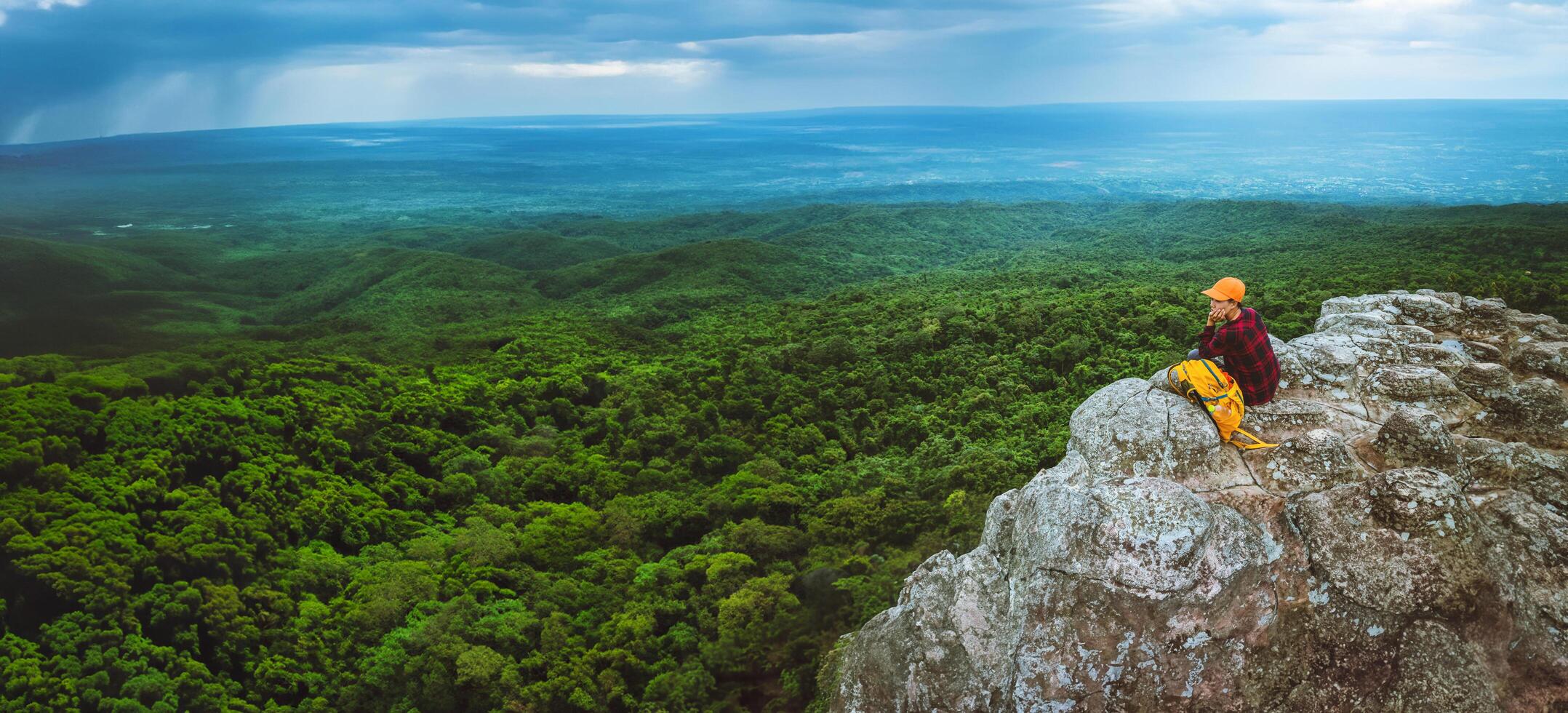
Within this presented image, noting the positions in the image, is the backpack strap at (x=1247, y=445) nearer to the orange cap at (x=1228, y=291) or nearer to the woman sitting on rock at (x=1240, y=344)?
the woman sitting on rock at (x=1240, y=344)

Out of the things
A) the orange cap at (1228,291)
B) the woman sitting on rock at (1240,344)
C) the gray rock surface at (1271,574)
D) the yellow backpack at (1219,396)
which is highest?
the orange cap at (1228,291)

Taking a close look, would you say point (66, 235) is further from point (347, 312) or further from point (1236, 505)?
point (1236, 505)

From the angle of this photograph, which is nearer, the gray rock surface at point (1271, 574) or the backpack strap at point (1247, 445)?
the gray rock surface at point (1271, 574)

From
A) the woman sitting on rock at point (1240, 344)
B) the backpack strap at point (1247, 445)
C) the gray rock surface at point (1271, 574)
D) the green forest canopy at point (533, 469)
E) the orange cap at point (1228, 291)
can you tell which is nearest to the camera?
the gray rock surface at point (1271, 574)

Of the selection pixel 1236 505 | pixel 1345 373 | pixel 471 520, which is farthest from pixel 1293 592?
pixel 471 520

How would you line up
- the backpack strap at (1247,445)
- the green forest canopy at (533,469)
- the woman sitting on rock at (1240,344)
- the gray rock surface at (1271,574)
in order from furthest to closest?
the green forest canopy at (533,469) < the backpack strap at (1247,445) < the woman sitting on rock at (1240,344) < the gray rock surface at (1271,574)

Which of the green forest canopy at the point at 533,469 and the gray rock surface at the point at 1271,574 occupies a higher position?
the gray rock surface at the point at 1271,574

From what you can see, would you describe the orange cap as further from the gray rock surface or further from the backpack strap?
the backpack strap

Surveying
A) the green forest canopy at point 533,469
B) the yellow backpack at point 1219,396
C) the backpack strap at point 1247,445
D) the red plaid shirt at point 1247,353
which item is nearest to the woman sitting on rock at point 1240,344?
the red plaid shirt at point 1247,353
